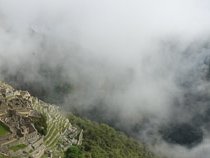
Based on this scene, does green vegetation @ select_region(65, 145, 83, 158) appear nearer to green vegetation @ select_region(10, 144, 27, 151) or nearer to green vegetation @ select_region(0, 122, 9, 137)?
green vegetation @ select_region(10, 144, 27, 151)

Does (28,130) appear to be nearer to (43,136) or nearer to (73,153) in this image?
(43,136)

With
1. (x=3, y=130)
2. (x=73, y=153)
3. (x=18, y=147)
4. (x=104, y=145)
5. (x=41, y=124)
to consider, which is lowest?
(x=18, y=147)

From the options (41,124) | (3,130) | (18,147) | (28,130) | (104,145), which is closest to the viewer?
(18,147)

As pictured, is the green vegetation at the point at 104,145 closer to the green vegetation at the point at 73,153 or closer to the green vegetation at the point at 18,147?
the green vegetation at the point at 73,153

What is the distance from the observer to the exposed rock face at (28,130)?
91.2 meters

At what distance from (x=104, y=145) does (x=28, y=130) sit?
139ft

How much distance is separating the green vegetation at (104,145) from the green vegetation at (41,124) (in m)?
6.72

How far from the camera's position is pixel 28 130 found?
→ 98.7 meters

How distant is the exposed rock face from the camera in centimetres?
9125

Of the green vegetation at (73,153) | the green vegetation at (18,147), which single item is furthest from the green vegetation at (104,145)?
the green vegetation at (18,147)

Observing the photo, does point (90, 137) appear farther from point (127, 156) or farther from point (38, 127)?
point (38, 127)

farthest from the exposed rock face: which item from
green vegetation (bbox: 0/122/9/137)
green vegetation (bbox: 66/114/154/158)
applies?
green vegetation (bbox: 66/114/154/158)

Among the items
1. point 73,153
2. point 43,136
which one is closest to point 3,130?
point 43,136

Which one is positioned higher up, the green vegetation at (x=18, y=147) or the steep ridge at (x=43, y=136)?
the steep ridge at (x=43, y=136)
